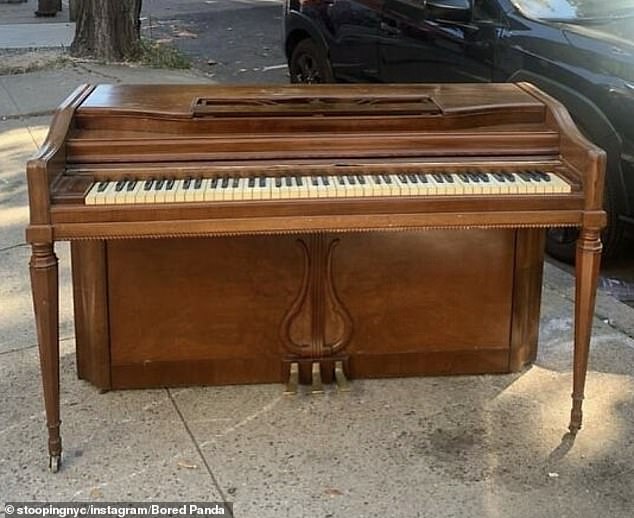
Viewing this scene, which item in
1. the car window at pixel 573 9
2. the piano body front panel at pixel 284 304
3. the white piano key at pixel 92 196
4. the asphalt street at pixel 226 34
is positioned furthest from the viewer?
the asphalt street at pixel 226 34

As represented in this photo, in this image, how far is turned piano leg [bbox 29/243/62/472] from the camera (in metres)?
2.85

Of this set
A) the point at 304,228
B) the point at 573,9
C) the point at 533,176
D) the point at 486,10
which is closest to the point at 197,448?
the point at 304,228

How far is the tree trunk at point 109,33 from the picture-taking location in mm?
9883

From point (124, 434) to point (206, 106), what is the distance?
44.8 inches

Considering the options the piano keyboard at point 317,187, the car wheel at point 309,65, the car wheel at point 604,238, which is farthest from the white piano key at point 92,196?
the car wheel at point 309,65

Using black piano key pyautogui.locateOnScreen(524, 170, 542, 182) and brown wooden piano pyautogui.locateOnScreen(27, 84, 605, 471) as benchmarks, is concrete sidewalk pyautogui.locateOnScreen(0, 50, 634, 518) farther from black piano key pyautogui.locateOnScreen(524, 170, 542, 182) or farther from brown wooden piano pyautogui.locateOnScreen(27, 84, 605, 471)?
black piano key pyautogui.locateOnScreen(524, 170, 542, 182)

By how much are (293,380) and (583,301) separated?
1.06m

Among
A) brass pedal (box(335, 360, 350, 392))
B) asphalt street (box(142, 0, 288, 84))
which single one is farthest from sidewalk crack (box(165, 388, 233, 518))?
asphalt street (box(142, 0, 288, 84))

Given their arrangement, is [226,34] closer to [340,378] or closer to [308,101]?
[308,101]

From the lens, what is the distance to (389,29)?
6262 mm

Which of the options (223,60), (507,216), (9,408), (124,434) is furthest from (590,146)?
(223,60)

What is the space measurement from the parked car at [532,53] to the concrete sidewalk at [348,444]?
1170 mm

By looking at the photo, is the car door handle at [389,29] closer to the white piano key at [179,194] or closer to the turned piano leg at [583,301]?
the turned piano leg at [583,301]

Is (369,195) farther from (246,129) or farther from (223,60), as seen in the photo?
(223,60)
